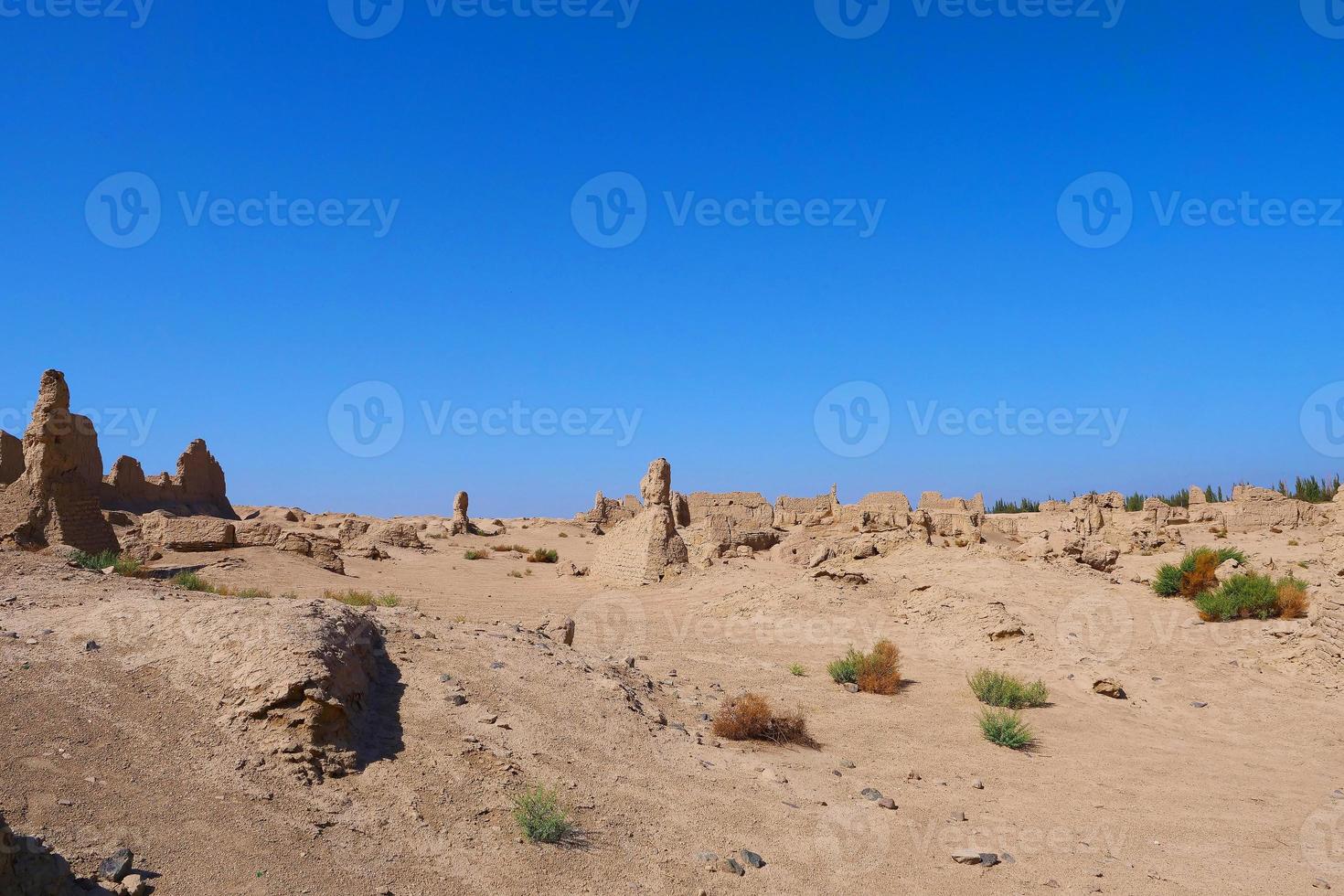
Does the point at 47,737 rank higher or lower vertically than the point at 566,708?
higher

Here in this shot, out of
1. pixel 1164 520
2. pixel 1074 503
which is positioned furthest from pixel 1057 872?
pixel 1074 503

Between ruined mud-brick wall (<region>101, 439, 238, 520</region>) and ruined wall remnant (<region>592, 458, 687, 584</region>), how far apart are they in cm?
1663

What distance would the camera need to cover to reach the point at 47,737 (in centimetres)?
427

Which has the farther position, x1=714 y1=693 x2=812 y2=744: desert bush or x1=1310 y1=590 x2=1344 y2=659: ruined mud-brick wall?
x1=1310 y1=590 x2=1344 y2=659: ruined mud-brick wall

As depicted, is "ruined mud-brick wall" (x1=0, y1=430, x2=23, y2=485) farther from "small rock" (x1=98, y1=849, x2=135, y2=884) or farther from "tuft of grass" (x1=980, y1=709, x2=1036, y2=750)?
"tuft of grass" (x1=980, y1=709, x2=1036, y2=750)

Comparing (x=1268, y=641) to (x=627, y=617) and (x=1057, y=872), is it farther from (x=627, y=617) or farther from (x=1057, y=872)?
(x=627, y=617)

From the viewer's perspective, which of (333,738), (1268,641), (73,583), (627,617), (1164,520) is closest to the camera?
(333,738)

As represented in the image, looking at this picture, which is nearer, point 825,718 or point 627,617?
point 825,718

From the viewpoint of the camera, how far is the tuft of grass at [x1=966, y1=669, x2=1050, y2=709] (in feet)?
31.4

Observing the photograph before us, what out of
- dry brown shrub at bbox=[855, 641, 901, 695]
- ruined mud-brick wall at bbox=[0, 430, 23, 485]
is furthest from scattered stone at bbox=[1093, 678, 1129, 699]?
ruined mud-brick wall at bbox=[0, 430, 23, 485]

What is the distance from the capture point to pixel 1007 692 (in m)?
9.59

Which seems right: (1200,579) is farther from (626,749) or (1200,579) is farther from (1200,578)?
(626,749)

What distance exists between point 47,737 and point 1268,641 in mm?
14587

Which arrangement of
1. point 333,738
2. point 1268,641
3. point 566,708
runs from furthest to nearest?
point 1268,641 < point 566,708 < point 333,738
